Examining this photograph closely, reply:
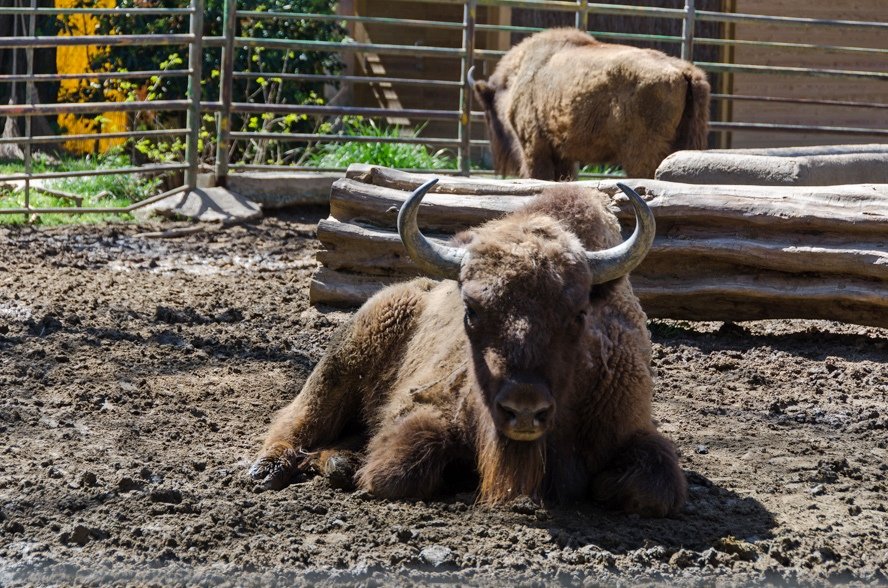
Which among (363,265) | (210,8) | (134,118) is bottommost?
(363,265)

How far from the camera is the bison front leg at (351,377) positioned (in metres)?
5.51

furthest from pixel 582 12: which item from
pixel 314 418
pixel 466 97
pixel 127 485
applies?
pixel 127 485

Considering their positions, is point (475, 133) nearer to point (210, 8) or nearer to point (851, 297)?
point (210, 8)

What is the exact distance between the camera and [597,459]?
15.8 feet

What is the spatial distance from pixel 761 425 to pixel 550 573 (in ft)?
7.77

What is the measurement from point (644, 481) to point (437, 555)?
3.08ft

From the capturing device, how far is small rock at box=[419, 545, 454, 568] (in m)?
4.05

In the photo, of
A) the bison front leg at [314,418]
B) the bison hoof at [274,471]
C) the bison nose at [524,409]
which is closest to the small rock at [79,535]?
the bison hoof at [274,471]

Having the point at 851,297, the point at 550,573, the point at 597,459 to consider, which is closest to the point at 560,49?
the point at 851,297

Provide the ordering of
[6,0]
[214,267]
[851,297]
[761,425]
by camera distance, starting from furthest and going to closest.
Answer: [6,0], [214,267], [851,297], [761,425]

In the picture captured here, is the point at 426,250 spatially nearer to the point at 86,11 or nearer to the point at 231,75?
the point at 86,11

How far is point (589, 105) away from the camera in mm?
10805

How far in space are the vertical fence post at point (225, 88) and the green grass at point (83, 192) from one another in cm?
98

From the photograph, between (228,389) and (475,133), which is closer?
(228,389)
